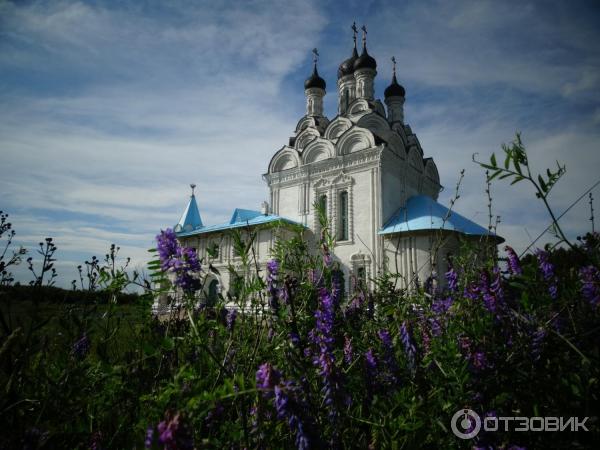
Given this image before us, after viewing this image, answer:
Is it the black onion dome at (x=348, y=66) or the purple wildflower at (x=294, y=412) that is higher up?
the black onion dome at (x=348, y=66)

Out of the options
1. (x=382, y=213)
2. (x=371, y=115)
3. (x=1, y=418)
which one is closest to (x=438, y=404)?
(x=1, y=418)

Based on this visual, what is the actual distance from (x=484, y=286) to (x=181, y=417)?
1417 mm

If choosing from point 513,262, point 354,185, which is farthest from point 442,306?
point 354,185

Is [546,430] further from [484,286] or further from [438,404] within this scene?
[484,286]

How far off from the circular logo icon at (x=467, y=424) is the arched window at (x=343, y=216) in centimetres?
1460

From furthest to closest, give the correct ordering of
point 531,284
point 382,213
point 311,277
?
point 382,213, point 311,277, point 531,284

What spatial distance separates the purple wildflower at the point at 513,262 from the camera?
73.4 inches

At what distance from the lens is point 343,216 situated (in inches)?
638

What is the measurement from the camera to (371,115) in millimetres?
17828

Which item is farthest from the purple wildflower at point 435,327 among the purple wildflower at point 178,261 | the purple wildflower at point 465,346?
the purple wildflower at point 178,261

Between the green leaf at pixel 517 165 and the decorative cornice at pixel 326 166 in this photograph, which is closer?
the green leaf at pixel 517 165

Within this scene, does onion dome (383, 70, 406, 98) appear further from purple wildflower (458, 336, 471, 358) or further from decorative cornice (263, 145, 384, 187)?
purple wildflower (458, 336, 471, 358)

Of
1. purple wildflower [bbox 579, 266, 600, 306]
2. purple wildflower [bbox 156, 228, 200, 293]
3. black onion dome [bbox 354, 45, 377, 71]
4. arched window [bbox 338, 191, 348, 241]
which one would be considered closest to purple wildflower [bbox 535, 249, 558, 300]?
purple wildflower [bbox 579, 266, 600, 306]

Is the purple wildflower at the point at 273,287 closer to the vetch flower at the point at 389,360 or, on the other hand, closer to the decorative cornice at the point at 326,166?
the vetch flower at the point at 389,360
